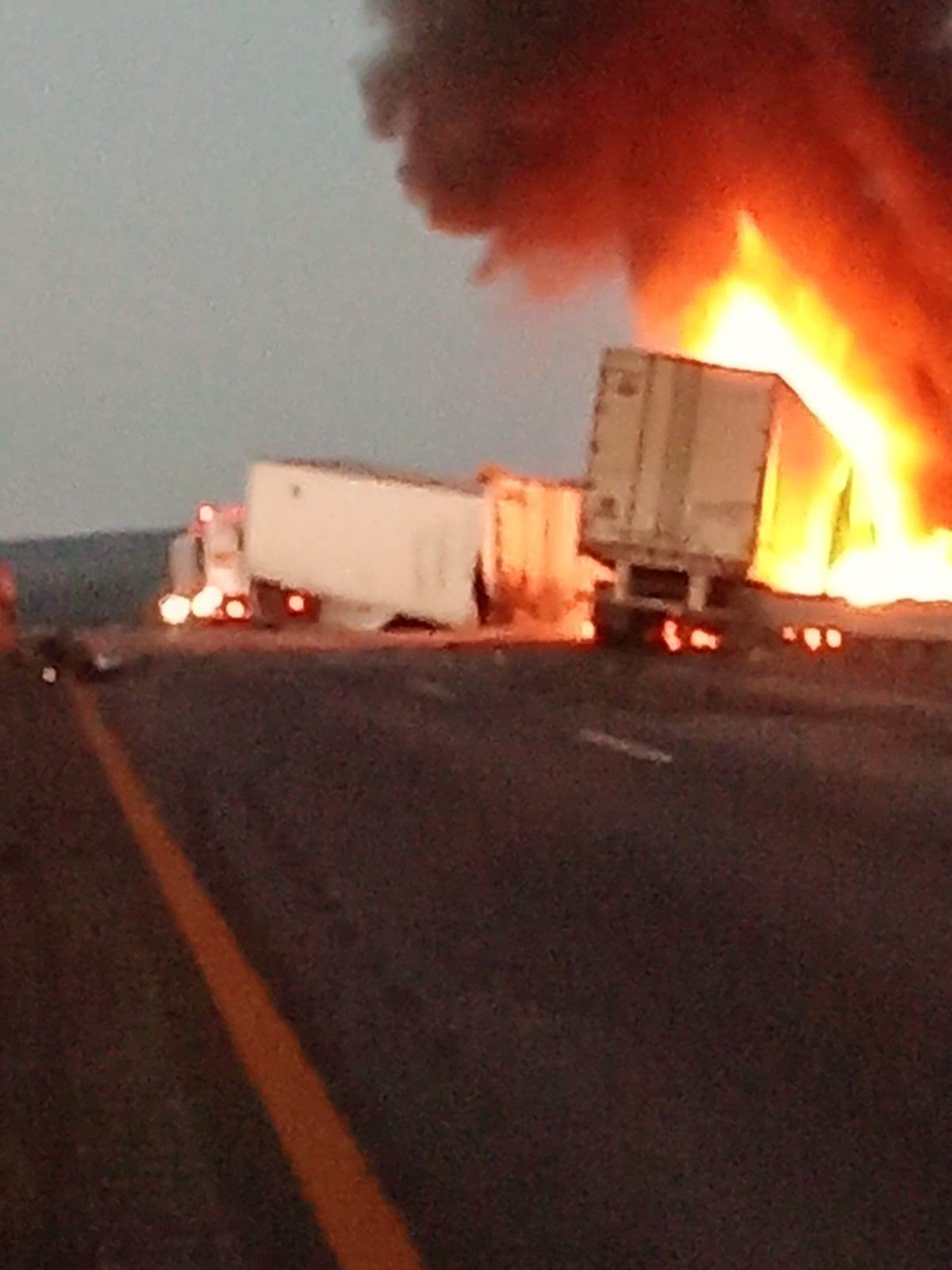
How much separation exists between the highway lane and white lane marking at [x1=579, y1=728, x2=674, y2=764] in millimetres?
4779

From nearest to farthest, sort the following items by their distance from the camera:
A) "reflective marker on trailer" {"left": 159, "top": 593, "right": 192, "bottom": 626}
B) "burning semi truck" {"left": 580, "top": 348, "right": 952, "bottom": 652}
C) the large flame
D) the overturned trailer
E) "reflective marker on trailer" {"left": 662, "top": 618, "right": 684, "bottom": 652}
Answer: "burning semi truck" {"left": 580, "top": 348, "right": 952, "bottom": 652} → "reflective marker on trailer" {"left": 662, "top": 618, "right": 684, "bottom": 652} → the large flame → the overturned trailer → "reflective marker on trailer" {"left": 159, "top": 593, "right": 192, "bottom": 626}

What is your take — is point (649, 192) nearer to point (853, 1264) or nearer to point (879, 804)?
point (879, 804)

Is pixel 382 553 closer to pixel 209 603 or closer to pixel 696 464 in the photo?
pixel 209 603

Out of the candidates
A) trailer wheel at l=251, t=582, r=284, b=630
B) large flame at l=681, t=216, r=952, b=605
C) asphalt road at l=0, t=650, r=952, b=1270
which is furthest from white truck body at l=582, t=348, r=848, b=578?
asphalt road at l=0, t=650, r=952, b=1270

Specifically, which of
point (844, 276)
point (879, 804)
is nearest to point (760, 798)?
point (879, 804)

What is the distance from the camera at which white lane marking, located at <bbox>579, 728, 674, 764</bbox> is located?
47.2 ft

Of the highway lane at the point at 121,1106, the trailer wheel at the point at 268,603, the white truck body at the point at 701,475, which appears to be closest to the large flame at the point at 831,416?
the white truck body at the point at 701,475

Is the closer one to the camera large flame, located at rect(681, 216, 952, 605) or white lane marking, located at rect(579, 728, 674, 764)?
white lane marking, located at rect(579, 728, 674, 764)

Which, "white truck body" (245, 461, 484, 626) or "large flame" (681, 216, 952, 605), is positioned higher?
"large flame" (681, 216, 952, 605)

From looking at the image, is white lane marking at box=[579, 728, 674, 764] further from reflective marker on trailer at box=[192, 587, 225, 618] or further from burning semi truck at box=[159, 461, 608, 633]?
reflective marker on trailer at box=[192, 587, 225, 618]

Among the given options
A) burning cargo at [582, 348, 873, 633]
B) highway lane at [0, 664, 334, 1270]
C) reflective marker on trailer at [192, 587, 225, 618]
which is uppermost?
burning cargo at [582, 348, 873, 633]

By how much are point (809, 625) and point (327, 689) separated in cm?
574

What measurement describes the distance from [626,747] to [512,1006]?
8018 millimetres

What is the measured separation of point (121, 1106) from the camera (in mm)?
6195
